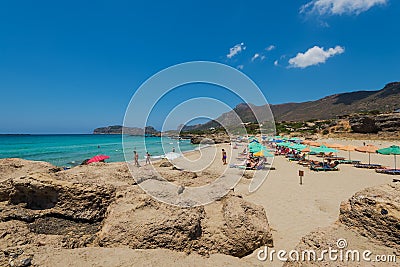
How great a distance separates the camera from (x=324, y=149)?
17.8 meters

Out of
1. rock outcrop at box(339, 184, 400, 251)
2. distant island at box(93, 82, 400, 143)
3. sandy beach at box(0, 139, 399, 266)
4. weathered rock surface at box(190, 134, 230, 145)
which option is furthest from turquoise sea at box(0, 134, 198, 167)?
rock outcrop at box(339, 184, 400, 251)

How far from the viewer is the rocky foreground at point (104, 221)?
3312mm

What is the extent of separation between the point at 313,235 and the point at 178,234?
1963 millimetres

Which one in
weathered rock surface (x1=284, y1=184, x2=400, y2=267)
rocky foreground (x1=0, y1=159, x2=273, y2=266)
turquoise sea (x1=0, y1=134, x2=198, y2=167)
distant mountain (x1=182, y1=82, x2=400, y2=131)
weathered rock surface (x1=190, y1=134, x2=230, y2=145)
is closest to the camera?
weathered rock surface (x1=284, y1=184, x2=400, y2=267)

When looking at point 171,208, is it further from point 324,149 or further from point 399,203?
point 324,149

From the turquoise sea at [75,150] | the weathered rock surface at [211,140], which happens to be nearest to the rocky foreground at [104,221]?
the turquoise sea at [75,150]

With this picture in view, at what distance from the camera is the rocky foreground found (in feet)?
10.9

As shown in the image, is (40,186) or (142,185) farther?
(142,185)

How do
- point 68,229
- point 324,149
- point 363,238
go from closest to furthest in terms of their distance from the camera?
point 363,238
point 68,229
point 324,149

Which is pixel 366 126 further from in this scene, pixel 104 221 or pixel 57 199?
pixel 57 199

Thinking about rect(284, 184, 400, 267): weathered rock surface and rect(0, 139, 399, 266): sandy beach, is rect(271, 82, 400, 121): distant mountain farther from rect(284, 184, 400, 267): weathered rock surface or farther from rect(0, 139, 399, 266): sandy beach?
rect(284, 184, 400, 267): weathered rock surface

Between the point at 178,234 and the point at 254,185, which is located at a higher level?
the point at 178,234

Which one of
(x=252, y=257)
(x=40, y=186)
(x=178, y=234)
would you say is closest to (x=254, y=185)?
(x=252, y=257)
